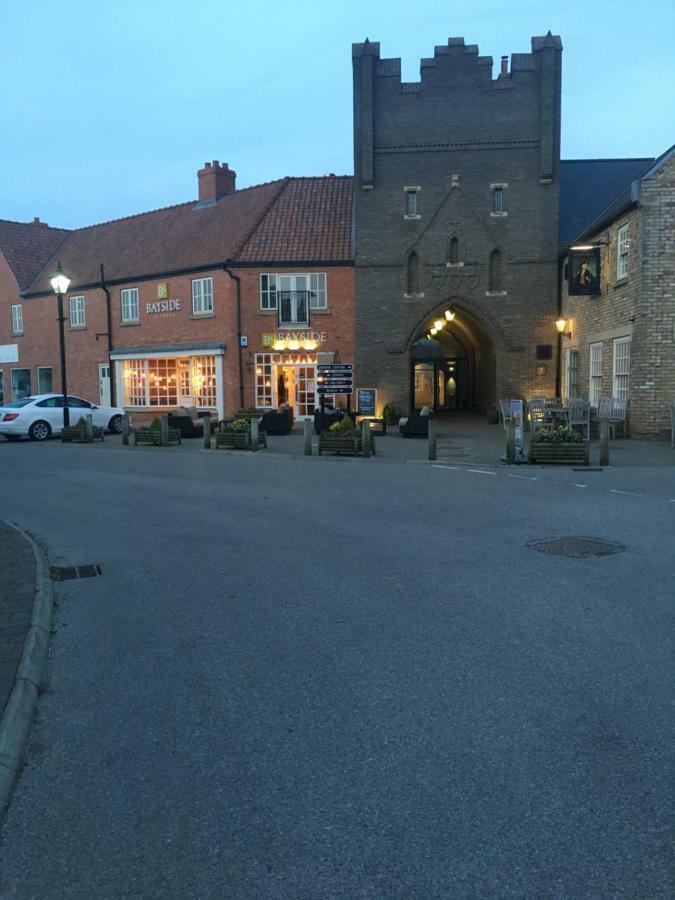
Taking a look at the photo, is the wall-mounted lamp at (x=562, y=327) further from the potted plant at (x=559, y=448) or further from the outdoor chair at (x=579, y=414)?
the potted plant at (x=559, y=448)

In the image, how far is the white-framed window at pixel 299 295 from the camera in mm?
28484

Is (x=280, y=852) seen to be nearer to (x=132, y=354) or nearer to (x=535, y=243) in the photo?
(x=535, y=243)

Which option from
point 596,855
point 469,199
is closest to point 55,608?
point 596,855

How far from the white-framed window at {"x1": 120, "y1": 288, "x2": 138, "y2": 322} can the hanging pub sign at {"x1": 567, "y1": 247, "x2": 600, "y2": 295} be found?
18289 mm

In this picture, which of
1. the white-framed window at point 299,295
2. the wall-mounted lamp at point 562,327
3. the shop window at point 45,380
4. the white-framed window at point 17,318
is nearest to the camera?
the wall-mounted lamp at point 562,327

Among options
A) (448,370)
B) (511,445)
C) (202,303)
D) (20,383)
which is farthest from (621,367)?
(20,383)

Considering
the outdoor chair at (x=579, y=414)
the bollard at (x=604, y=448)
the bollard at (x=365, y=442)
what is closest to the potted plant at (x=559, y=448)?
the bollard at (x=604, y=448)

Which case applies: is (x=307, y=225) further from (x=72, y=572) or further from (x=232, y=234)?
(x=72, y=572)

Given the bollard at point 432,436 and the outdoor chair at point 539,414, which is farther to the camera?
the outdoor chair at point 539,414

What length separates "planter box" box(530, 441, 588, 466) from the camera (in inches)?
599

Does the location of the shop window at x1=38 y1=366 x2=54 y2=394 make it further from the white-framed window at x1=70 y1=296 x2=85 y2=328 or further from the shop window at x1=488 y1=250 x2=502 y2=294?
the shop window at x1=488 y1=250 x2=502 y2=294

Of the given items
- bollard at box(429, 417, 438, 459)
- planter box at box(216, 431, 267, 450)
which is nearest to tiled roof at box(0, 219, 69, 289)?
planter box at box(216, 431, 267, 450)

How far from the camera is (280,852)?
2.97 metres

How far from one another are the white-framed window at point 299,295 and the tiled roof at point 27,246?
1558 cm
